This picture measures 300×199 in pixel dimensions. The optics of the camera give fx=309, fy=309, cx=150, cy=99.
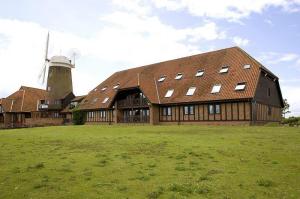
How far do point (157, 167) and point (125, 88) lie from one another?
32.2 m

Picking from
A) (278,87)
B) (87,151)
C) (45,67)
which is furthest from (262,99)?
(45,67)

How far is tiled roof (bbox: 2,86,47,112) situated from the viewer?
6538 cm

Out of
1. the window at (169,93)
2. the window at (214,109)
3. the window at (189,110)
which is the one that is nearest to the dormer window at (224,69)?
the window at (214,109)

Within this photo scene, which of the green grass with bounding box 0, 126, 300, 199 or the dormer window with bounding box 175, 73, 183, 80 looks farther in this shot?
the dormer window with bounding box 175, 73, 183, 80

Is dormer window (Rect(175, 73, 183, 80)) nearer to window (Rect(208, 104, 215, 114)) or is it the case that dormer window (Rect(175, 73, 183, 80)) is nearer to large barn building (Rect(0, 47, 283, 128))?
large barn building (Rect(0, 47, 283, 128))

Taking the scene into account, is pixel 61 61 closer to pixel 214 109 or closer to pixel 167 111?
pixel 167 111

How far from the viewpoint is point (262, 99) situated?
115 ft

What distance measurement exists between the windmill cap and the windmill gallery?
10835mm

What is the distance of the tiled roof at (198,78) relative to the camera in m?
33.9

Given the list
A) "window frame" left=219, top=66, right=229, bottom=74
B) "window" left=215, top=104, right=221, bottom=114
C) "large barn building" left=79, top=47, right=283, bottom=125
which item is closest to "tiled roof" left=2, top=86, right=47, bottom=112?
"large barn building" left=79, top=47, right=283, bottom=125

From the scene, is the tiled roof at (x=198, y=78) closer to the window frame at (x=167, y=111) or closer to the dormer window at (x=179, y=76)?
the dormer window at (x=179, y=76)

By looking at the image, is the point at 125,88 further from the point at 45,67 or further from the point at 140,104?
the point at 45,67

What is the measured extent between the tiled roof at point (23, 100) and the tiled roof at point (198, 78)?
21502 millimetres

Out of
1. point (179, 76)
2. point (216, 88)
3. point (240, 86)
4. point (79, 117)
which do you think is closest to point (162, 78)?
point (179, 76)
